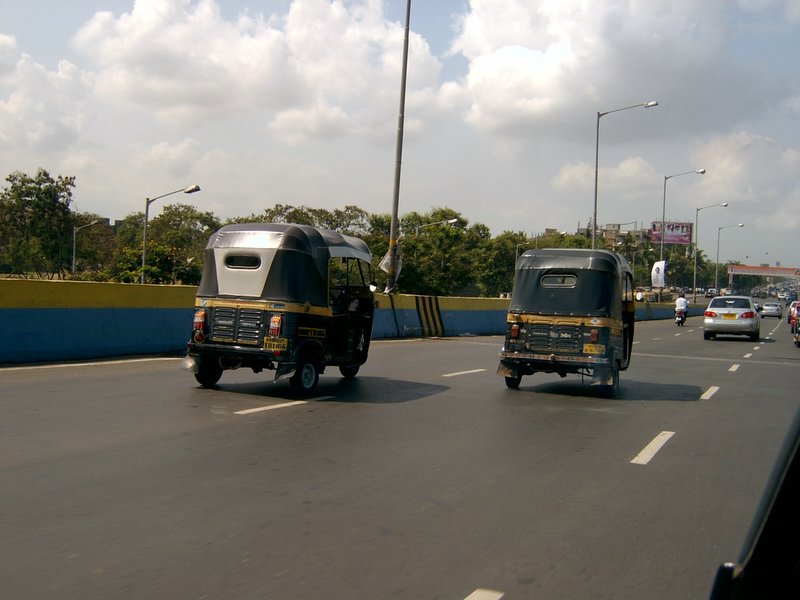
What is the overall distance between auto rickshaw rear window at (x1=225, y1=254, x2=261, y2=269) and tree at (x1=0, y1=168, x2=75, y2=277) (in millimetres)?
46060

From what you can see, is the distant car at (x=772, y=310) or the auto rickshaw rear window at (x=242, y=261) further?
the distant car at (x=772, y=310)

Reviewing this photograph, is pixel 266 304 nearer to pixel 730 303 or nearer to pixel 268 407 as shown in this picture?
pixel 268 407

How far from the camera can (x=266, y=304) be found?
11.0m

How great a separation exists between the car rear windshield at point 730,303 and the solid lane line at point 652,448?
2244 cm

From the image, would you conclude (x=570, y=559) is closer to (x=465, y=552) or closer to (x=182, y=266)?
(x=465, y=552)

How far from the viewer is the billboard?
122 metres

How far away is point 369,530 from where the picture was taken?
518 cm

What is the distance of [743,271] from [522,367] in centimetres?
14825

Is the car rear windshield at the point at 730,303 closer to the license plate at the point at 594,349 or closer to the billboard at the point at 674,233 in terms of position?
the license plate at the point at 594,349

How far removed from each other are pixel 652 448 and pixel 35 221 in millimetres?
53078

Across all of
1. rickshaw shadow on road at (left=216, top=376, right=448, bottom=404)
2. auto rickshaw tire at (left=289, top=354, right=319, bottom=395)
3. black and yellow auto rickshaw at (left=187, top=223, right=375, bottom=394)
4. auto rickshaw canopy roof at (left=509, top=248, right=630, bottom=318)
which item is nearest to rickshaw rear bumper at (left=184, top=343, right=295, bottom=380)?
black and yellow auto rickshaw at (left=187, top=223, right=375, bottom=394)

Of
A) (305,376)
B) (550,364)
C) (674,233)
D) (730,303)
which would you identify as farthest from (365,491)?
(674,233)

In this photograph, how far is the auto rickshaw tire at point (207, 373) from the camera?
11398 mm

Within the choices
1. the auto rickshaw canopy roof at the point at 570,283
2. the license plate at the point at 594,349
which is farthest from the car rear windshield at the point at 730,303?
the license plate at the point at 594,349
